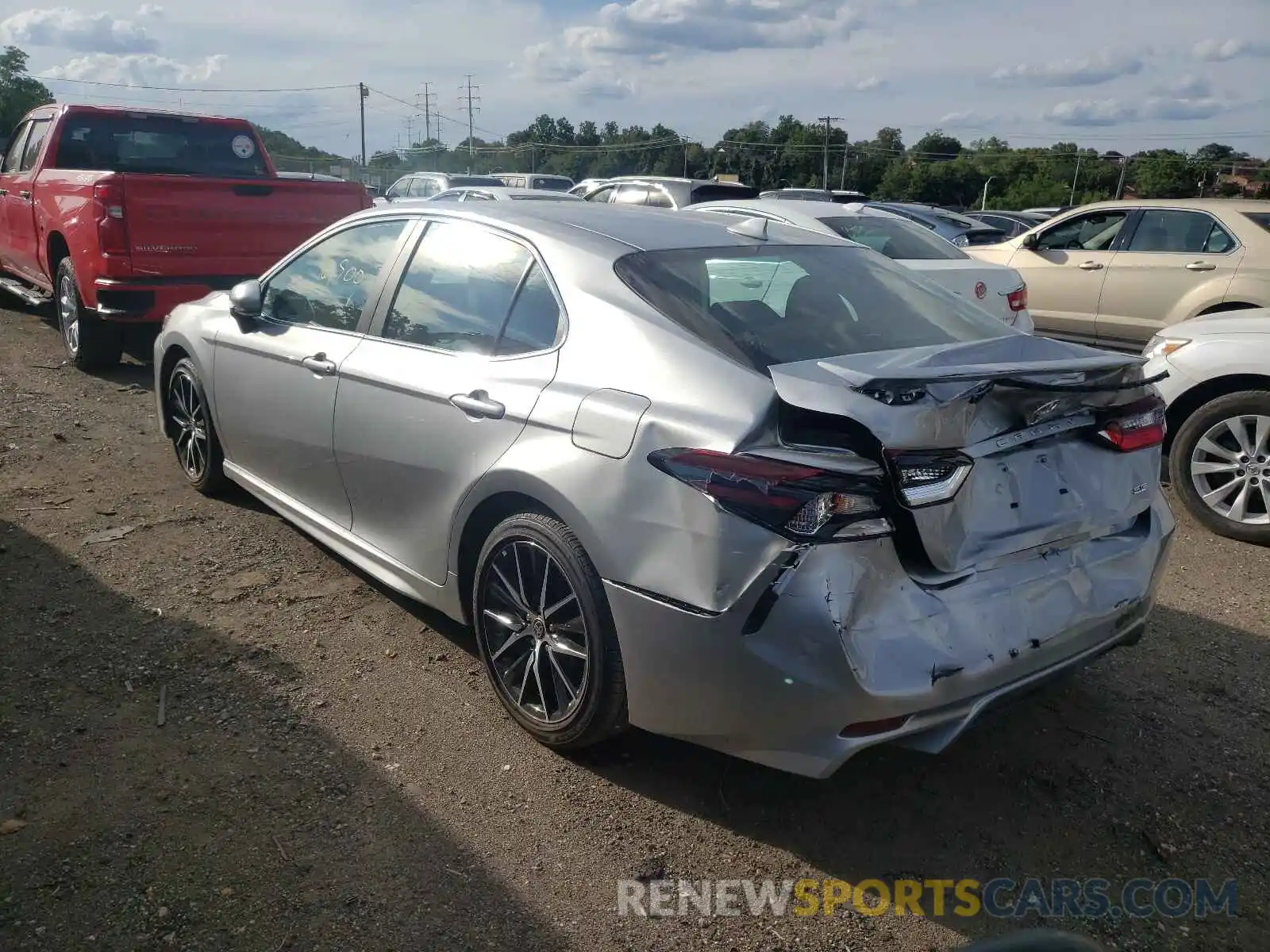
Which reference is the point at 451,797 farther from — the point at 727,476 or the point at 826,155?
the point at 826,155

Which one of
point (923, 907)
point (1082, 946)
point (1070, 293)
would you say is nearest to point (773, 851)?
point (923, 907)

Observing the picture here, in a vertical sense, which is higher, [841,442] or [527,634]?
[841,442]

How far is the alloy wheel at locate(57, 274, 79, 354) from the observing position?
8398mm

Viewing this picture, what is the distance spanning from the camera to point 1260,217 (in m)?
8.28

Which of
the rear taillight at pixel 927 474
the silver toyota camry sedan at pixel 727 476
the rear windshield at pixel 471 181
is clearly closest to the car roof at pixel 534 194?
the silver toyota camry sedan at pixel 727 476

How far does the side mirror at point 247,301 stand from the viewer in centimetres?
465

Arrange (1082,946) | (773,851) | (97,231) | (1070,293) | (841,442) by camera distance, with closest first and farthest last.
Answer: (1082,946), (841,442), (773,851), (97,231), (1070,293)

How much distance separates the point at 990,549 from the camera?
271 cm

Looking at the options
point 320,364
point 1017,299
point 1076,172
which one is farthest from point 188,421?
point 1076,172

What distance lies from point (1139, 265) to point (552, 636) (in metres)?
7.67

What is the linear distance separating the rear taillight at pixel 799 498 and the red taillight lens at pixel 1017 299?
19.4 feet

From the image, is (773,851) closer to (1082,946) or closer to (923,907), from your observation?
(923,907)

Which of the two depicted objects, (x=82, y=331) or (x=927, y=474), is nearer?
(x=927, y=474)

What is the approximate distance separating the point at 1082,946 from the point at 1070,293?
9.17 meters
